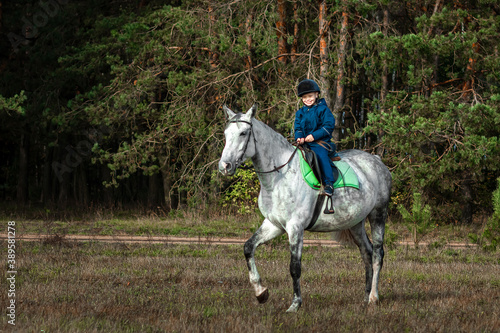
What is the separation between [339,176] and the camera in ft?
27.4

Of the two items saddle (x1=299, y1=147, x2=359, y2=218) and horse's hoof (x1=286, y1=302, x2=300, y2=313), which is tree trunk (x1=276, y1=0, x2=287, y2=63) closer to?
saddle (x1=299, y1=147, x2=359, y2=218)

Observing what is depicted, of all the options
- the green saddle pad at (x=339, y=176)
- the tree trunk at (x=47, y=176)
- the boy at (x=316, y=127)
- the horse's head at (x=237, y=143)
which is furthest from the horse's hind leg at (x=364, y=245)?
the tree trunk at (x=47, y=176)

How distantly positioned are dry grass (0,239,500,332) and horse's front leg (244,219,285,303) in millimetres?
191

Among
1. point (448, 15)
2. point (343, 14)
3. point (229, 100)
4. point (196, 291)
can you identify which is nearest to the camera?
point (196, 291)

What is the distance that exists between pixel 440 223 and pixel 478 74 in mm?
5151


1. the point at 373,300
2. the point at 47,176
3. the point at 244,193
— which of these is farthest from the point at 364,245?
the point at 47,176

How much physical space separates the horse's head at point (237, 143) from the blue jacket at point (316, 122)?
3.04 ft

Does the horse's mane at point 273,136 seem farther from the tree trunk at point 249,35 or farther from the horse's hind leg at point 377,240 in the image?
the tree trunk at point 249,35

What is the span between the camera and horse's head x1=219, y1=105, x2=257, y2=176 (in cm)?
716

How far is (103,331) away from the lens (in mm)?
6234

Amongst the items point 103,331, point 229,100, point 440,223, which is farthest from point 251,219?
point 103,331

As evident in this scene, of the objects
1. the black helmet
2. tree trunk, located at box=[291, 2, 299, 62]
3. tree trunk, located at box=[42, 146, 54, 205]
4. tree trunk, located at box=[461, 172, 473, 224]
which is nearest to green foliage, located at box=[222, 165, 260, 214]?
tree trunk, located at box=[291, 2, 299, 62]

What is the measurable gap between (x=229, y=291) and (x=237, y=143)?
8.22ft

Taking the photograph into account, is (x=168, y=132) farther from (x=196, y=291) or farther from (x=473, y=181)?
(x=196, y=291)
